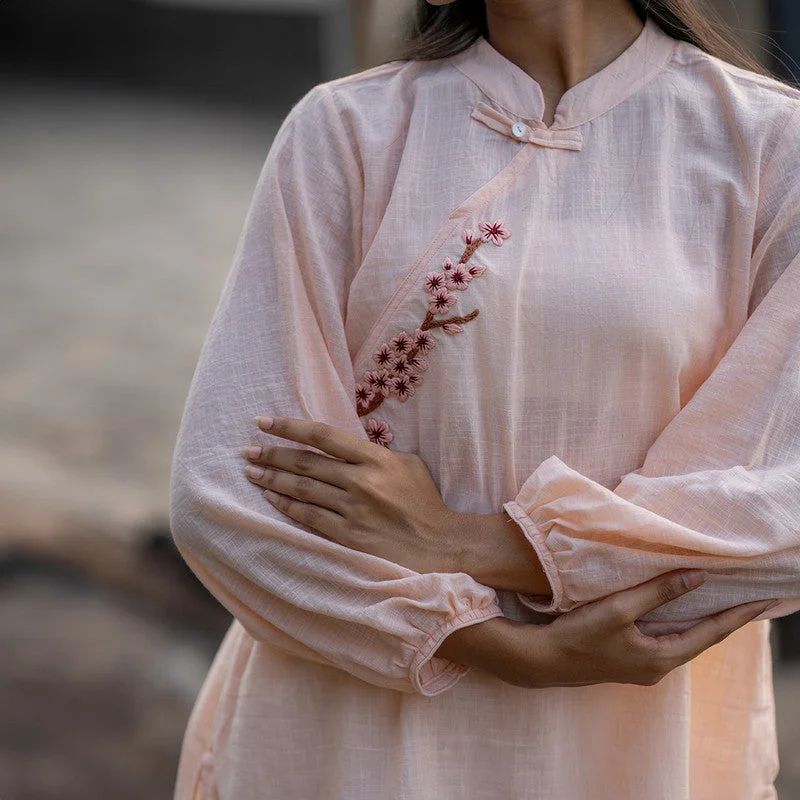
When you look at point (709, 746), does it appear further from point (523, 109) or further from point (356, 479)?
point (523, 109)

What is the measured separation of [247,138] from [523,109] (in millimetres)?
2864

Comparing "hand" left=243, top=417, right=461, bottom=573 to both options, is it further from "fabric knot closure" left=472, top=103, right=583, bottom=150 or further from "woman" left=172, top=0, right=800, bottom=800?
"fabric knot closure" left=472, top=103, right=583, bottom=150

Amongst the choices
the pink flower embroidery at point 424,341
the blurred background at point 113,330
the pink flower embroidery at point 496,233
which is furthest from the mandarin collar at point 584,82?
the blurred background at point 113,330

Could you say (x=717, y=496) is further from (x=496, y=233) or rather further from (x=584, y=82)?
(x=584, y=82)

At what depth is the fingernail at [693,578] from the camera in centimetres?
103

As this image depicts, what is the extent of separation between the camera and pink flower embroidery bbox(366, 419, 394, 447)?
113 cm

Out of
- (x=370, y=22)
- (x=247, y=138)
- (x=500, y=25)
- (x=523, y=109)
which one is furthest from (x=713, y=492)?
(x=247, y=138)

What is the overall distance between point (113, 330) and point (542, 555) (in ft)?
9.14

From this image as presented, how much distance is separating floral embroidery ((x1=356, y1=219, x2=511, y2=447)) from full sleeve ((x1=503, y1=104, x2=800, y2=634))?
151 millimetres

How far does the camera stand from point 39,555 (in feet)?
10.9

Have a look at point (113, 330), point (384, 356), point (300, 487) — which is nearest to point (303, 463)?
point (300, 487)

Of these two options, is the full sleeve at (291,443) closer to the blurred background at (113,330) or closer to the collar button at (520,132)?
the collar button at (520,132)

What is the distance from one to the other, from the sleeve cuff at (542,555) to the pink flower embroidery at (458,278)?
0.70 ft

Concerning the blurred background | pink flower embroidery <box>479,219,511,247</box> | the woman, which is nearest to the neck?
the woman
